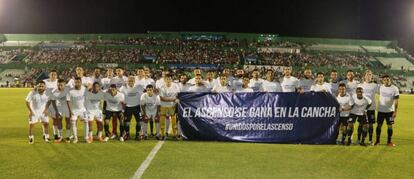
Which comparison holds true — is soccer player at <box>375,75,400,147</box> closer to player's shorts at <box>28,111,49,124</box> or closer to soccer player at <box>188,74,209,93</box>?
soccer player at <box>188,74,209,93</box>

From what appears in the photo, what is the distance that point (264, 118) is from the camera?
11.0 metres

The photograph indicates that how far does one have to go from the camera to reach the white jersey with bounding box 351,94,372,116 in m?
10.8

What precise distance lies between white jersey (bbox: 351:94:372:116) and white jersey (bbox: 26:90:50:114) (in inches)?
346

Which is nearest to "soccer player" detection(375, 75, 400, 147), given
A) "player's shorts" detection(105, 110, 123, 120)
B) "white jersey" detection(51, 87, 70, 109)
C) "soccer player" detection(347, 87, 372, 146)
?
"soccer player" detection(347, 87, 372, 146)

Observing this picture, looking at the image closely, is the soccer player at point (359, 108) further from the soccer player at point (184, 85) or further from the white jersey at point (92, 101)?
the white jersey at point (92, 101)

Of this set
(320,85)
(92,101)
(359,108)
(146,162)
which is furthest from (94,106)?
(359,108)

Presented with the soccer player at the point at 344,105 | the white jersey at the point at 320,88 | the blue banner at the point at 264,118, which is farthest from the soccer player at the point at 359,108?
the white jersey at the point at 320,88

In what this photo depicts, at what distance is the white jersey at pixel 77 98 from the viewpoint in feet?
35.0

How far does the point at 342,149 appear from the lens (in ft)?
33.4

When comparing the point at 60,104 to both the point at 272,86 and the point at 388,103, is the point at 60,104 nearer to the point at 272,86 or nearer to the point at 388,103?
the point at 272,86

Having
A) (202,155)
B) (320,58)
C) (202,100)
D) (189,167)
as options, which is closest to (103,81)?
(202,100)

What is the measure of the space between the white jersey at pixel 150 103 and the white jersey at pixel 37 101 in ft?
8.97

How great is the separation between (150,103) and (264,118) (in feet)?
11.1

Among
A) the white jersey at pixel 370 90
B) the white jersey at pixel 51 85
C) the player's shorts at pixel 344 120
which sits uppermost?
the white jersey at pixel 51 85
